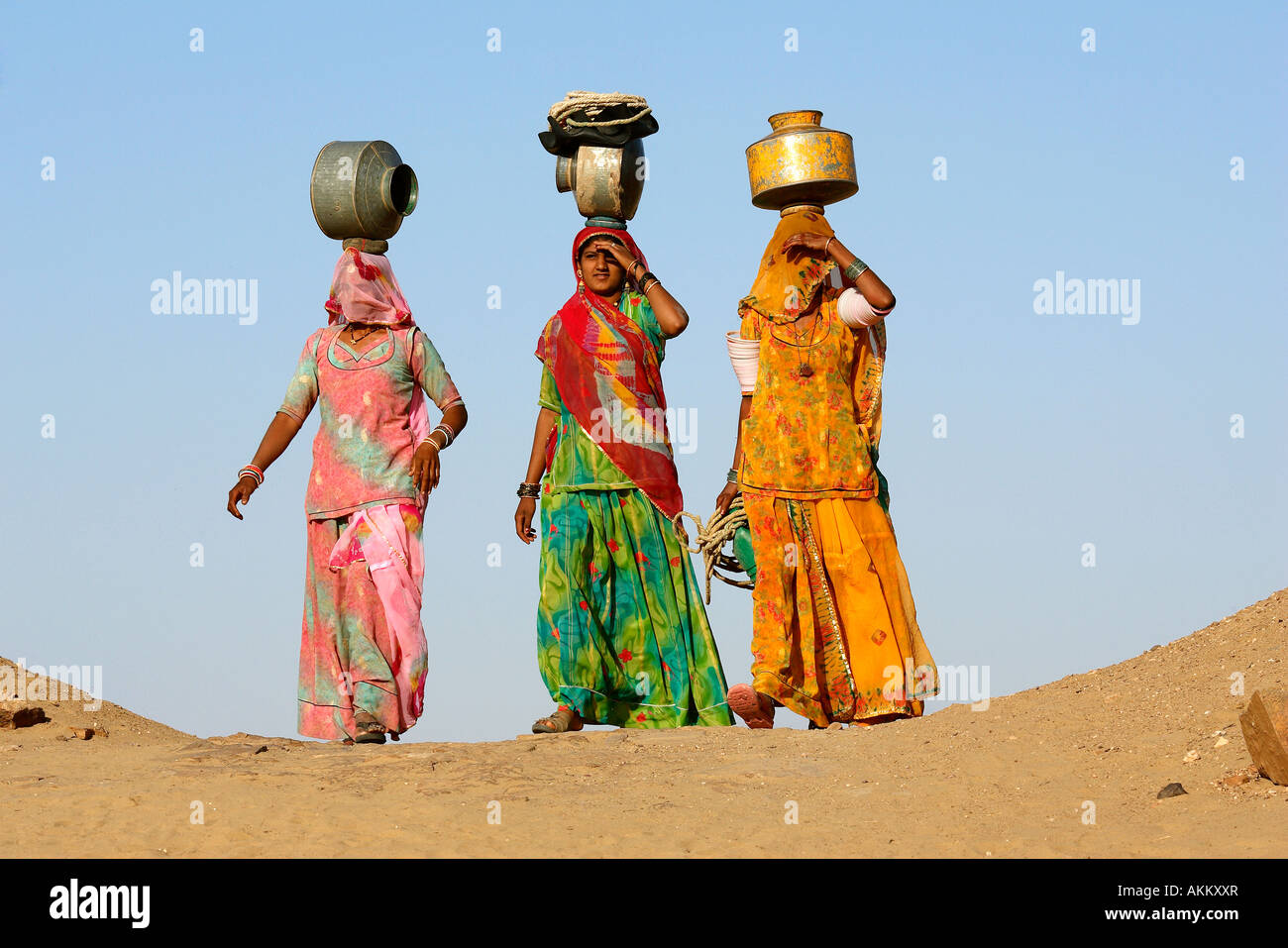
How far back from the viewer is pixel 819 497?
28.5 ft

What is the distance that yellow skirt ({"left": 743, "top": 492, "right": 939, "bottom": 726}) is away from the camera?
8469mm

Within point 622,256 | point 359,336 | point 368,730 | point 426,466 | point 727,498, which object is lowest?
point 368,730

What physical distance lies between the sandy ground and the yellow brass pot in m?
2.68

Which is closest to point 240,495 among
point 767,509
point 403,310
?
point 403,310

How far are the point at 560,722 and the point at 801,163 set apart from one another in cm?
296

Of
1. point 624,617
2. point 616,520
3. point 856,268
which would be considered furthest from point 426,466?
point 856,268

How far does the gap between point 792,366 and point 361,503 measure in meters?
2.24

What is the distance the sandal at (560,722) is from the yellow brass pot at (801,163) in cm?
274

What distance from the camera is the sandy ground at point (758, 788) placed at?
5.88m

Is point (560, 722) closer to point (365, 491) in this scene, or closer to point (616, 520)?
point (616, 520)

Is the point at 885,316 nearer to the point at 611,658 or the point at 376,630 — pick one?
the point at 611,658

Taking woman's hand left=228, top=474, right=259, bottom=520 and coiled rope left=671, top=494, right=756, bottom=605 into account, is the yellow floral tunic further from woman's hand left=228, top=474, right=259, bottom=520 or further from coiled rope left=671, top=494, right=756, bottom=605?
woman's hand left=228, top=474, right=259, bottom=520
